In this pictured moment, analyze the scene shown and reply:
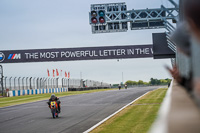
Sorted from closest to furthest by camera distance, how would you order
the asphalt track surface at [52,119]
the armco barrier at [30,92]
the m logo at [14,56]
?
the asphalt track surface at [52,119] < the m logo at [14,56] < the armco barrier at [30,92]

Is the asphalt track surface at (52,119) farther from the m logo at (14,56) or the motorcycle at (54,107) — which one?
the m logo at (14,56)

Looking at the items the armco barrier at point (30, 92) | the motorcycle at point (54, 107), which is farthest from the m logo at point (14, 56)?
the motorcycle at point (54, 107)

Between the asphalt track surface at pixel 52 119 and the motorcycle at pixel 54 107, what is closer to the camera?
the asphalt track surface at pixel 52 119

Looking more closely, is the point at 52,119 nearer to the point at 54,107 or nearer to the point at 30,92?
the point at 54,107

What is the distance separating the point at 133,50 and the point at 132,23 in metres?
10.7

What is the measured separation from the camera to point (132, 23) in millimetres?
26234

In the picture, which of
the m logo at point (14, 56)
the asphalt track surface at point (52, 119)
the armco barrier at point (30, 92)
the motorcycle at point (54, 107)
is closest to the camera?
the asphalt track surface at point (52, 119)

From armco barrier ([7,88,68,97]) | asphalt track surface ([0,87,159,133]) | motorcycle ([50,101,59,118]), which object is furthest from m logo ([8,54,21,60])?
motorcycle ([50,101,59,118])

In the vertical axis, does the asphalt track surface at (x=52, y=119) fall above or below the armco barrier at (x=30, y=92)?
below

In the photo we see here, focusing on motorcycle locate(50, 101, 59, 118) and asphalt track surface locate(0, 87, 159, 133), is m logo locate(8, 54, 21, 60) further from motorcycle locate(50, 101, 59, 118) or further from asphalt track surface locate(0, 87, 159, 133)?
motorcycle locate(50, 101, 59, 118)

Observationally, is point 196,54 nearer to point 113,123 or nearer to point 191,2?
point 191,2

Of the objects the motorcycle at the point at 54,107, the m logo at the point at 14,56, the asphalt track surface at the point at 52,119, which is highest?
the m logo at the point at 14,56

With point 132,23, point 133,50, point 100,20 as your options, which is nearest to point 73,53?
point 133,50

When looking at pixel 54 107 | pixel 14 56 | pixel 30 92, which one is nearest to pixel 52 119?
pixel 54 107
